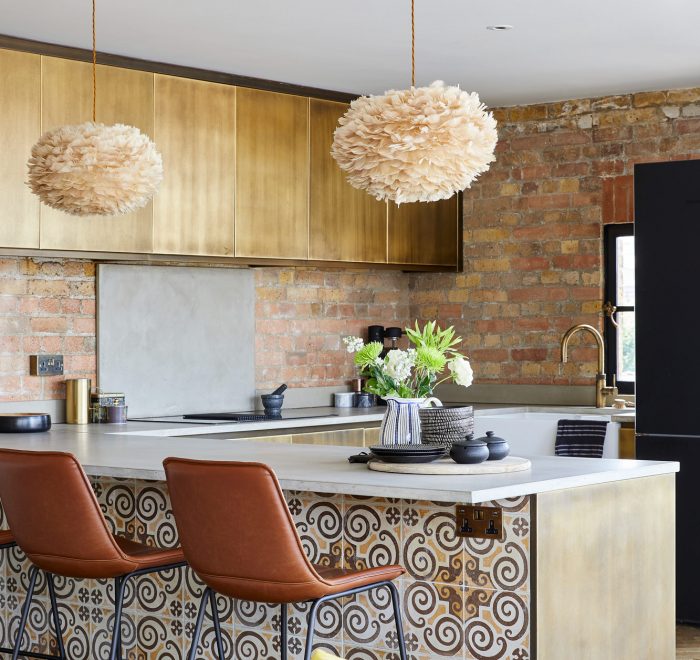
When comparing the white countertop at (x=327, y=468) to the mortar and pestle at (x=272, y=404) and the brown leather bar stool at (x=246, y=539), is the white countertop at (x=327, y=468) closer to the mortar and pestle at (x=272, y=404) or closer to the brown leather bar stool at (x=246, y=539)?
the brown leather bar stool at (x=246, y=539)

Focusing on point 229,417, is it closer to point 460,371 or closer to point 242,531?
point 460,371

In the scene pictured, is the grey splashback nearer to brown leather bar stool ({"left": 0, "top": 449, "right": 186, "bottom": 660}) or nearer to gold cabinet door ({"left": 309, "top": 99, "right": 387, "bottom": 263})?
gold cabinet door ({"left": 309, "top": 99, "right": 387, "bottom": 263})

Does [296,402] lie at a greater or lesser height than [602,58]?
lesser

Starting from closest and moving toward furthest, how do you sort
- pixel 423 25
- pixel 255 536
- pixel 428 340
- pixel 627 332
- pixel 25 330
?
1. pixel 255 536
2. pixel 428 340
3. pixel 423 25
4. pixel 25 330
5. pixel 627 332

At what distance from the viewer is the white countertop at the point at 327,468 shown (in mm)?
3107

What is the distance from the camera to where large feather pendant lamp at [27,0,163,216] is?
3861 mm

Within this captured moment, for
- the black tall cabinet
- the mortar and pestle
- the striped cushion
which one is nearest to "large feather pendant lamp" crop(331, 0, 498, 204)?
the black tall cabinet

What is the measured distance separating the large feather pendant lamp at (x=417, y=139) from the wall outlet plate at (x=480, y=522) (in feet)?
3.15

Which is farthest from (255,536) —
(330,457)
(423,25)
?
(423,25)

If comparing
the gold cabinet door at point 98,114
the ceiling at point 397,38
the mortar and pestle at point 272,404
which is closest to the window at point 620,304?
the ceiling at point 397,38

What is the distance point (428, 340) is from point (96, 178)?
46.9 inches

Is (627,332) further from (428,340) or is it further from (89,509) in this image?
(89,509)

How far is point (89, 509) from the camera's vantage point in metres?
3.38

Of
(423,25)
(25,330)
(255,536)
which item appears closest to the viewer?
(255,536)
